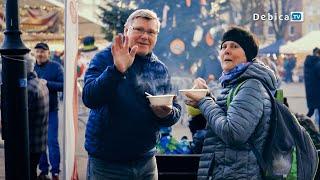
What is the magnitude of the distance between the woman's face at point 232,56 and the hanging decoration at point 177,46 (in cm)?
783

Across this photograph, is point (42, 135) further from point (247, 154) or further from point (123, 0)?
point (123, 0)

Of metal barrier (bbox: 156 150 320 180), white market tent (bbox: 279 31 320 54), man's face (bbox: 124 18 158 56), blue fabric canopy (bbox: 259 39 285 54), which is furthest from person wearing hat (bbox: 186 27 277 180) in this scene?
white market tent (bbox: 279 31 320 54)

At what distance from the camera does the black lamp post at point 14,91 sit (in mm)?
4531

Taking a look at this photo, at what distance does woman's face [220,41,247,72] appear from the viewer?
2.91 m

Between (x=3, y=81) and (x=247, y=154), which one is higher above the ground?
(x=3, y=81)

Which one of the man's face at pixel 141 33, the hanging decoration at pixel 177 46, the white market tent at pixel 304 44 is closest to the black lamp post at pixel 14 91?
the man's face at pixel 141 33

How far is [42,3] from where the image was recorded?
11586 mm

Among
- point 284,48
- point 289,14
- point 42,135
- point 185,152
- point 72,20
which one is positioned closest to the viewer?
point 72,20

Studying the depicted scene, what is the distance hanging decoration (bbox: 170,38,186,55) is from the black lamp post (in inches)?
249

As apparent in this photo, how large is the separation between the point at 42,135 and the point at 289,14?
6426mm

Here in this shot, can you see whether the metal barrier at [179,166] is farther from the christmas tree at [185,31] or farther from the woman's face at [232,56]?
the christmas tree at [185,31]

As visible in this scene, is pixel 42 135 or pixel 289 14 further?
pixel 289 14

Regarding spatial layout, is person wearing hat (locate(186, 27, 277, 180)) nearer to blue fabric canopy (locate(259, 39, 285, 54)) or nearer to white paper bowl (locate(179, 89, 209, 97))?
white paper bowl (locate(179, 89, 209, 97))

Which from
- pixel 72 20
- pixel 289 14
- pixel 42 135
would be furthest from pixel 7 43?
pixel 289 14
